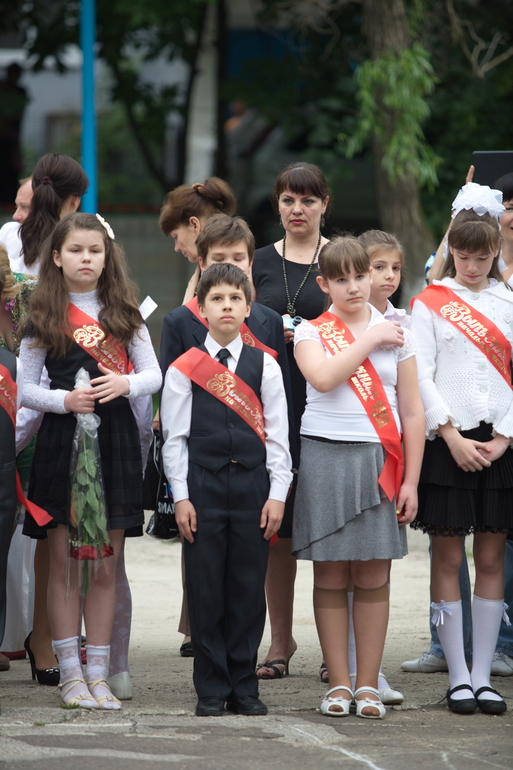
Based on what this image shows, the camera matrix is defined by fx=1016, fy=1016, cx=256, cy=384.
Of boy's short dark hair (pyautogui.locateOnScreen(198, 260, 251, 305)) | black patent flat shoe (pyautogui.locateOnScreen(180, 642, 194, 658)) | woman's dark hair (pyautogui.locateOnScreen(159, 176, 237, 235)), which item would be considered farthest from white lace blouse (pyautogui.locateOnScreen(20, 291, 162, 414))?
black patent flat shoe (pyautogui.locateOnScreen(180, 642, 194, 658))

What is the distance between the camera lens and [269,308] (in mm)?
4078

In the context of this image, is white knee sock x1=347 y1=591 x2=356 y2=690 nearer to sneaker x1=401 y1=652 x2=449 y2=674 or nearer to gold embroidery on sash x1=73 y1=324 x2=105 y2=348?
sneaker x1=401 y1=652 x2=449 y2=674

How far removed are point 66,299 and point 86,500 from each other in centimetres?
75

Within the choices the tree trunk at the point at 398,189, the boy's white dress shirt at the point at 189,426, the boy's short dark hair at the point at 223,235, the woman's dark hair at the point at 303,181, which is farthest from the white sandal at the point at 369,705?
the tree trunk at the point at 398,189

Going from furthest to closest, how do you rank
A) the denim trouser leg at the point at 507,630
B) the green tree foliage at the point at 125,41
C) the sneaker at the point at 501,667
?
the green tree foliage at the point at 125,41 → the denim trouser leg at the point at 507,630 → the sneaker at the point at 501,667

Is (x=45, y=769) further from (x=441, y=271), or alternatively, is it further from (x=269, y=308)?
(x=441, y=271)

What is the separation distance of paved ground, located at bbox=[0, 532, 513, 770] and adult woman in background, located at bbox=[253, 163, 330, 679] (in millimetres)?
206

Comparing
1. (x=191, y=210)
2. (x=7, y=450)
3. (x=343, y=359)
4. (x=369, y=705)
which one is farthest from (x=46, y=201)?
(x=369, y=705)

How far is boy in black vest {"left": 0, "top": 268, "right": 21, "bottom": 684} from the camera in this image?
142 inches

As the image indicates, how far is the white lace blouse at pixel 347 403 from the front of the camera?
11.8 ft

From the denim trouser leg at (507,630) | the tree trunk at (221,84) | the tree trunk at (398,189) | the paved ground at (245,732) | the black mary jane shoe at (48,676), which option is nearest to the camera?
the paved ground at (245,732)

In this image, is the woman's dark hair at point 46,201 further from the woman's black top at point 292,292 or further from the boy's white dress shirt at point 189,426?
the boy's white dress shirt at point 189,426

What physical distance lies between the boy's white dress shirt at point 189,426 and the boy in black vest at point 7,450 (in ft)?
1.77

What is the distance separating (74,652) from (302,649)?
4.75ft
